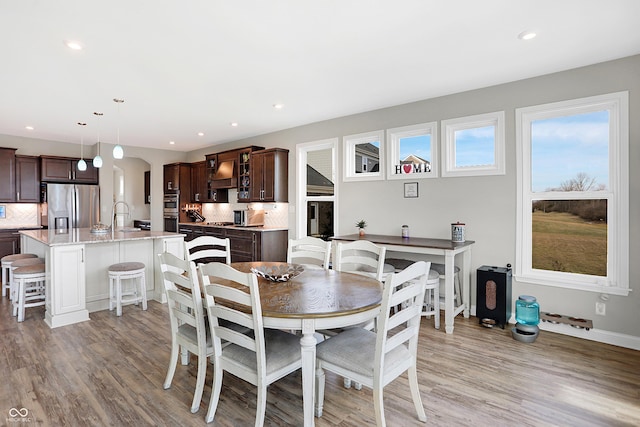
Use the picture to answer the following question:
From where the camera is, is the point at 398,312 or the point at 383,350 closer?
the point at 383,350

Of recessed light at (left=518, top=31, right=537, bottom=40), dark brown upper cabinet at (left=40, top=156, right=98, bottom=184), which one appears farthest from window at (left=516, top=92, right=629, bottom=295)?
dark brown upper cabinet at (left=40, top=156, right=98, bottom=184)

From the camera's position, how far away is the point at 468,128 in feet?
13.9

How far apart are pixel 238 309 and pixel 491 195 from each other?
3281mm

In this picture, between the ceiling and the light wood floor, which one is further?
the ceiling

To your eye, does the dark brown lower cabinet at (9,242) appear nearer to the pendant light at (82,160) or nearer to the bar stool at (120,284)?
the pendant light at (82,160)

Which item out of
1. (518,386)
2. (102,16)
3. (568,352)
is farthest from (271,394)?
(102,16)

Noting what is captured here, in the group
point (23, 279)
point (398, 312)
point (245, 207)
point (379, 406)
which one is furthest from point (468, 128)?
point (23, 279)

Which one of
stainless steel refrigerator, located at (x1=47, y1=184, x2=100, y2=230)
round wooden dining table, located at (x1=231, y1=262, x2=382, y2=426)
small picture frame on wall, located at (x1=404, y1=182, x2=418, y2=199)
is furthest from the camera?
stainless steel refrigerator, located at (x1=47, y1=184, x2=100, y2=230)

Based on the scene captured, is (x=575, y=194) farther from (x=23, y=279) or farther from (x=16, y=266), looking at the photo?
(x=16, y=266)

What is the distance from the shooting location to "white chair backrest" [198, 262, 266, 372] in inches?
70.8

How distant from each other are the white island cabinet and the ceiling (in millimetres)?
1805

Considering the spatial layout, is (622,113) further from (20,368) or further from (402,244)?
(20,368)

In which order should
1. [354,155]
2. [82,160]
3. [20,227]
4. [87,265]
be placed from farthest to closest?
[20,227]
[82,160]
[354,155]
[87,265]

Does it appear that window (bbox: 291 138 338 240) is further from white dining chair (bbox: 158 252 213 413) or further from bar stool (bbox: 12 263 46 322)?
bar stool (bbox: 12 263 46 322)
